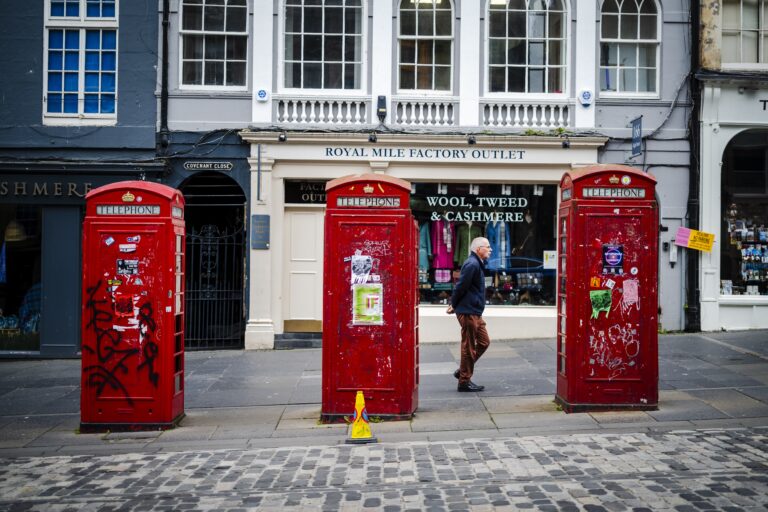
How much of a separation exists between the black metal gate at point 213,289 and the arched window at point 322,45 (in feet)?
10.9

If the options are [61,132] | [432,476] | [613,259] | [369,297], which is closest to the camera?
[432,476]

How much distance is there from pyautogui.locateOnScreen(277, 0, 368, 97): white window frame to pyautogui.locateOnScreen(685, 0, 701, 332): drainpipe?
6437 millimetres

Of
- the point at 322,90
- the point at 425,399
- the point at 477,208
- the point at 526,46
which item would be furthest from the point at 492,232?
the point at 425,399

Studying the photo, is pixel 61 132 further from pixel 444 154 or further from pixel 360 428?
pixel 360 428

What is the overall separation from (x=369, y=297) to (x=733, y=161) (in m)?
10.0

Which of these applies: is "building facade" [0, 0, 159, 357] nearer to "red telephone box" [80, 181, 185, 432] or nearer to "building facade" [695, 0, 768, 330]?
"red telephone box" [80, 181, 185, 432]

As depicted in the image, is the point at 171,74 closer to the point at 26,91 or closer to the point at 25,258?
the point at 26,91

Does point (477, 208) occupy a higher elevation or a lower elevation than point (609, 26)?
lower

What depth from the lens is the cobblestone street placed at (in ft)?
19.4

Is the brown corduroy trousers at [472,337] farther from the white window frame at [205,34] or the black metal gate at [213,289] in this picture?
the white window frame at [205,34]

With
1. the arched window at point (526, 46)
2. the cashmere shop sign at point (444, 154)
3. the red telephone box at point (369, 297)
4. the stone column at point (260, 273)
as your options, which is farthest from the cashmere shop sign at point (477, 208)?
the red telephone box at point (369, 297)

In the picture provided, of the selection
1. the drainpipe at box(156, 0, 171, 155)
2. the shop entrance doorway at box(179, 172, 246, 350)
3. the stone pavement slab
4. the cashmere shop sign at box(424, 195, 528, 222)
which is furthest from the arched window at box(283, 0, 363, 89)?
the stone pavement slab

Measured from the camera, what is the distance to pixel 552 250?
15.4 m

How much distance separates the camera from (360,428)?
305 inches
